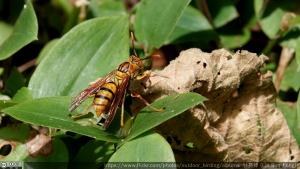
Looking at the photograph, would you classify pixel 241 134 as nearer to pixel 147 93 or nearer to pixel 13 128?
pixel 147 93

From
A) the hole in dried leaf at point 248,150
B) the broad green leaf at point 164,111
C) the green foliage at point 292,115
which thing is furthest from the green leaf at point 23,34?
the green foliage at point 292,115

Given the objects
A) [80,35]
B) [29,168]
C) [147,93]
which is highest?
[80,35]

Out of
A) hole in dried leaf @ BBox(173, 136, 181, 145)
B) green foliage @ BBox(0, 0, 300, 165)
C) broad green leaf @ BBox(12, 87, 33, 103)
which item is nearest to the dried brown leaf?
hole in dried leaf @ BBox(173, 136, 181, 145)

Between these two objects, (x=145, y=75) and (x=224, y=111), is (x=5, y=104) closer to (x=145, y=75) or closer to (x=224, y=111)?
(x=145, y=75)

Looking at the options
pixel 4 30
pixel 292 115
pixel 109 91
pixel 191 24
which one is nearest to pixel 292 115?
pixel 292 115

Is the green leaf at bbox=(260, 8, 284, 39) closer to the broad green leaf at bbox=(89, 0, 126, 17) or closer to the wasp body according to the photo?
the broad green leaf at bbox=(89, 0, 126, 17)

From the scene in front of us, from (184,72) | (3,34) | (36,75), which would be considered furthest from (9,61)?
(184,72)

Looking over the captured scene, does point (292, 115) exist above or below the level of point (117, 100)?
below

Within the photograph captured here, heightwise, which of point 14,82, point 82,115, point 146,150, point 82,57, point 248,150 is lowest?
point 248,150
